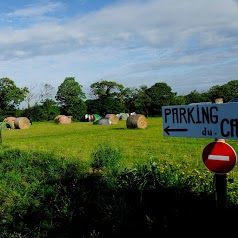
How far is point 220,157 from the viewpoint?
360cm

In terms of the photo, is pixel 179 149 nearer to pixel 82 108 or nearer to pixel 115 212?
pixel 115 212

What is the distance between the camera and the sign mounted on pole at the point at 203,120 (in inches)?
132

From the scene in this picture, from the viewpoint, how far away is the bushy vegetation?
A: 432 centimetres

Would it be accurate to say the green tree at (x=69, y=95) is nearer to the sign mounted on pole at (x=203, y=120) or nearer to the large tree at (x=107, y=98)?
the large tree at (x=107, y=98)

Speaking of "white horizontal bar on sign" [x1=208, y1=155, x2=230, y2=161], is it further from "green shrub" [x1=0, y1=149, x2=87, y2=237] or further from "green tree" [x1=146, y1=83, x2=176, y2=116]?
"green tree" [x1=146, y1=83, x2=176, y2=116]

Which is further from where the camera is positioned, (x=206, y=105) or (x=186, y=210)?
(x=186, y=210)

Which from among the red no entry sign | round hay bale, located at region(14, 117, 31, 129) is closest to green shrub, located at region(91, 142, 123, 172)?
the red no entry sign

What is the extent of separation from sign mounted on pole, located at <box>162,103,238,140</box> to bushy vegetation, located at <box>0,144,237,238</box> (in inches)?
32.3

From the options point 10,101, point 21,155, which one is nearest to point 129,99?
point 10,101

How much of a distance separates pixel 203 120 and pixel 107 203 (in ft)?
8.05

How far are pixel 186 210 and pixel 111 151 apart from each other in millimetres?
3511

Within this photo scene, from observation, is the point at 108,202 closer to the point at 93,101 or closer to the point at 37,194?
the point at 37,194

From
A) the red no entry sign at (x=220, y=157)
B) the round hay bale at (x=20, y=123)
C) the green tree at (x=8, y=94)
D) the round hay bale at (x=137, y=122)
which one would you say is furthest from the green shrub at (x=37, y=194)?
the green tree at (x=8, y=94)

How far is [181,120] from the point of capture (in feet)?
12.2
